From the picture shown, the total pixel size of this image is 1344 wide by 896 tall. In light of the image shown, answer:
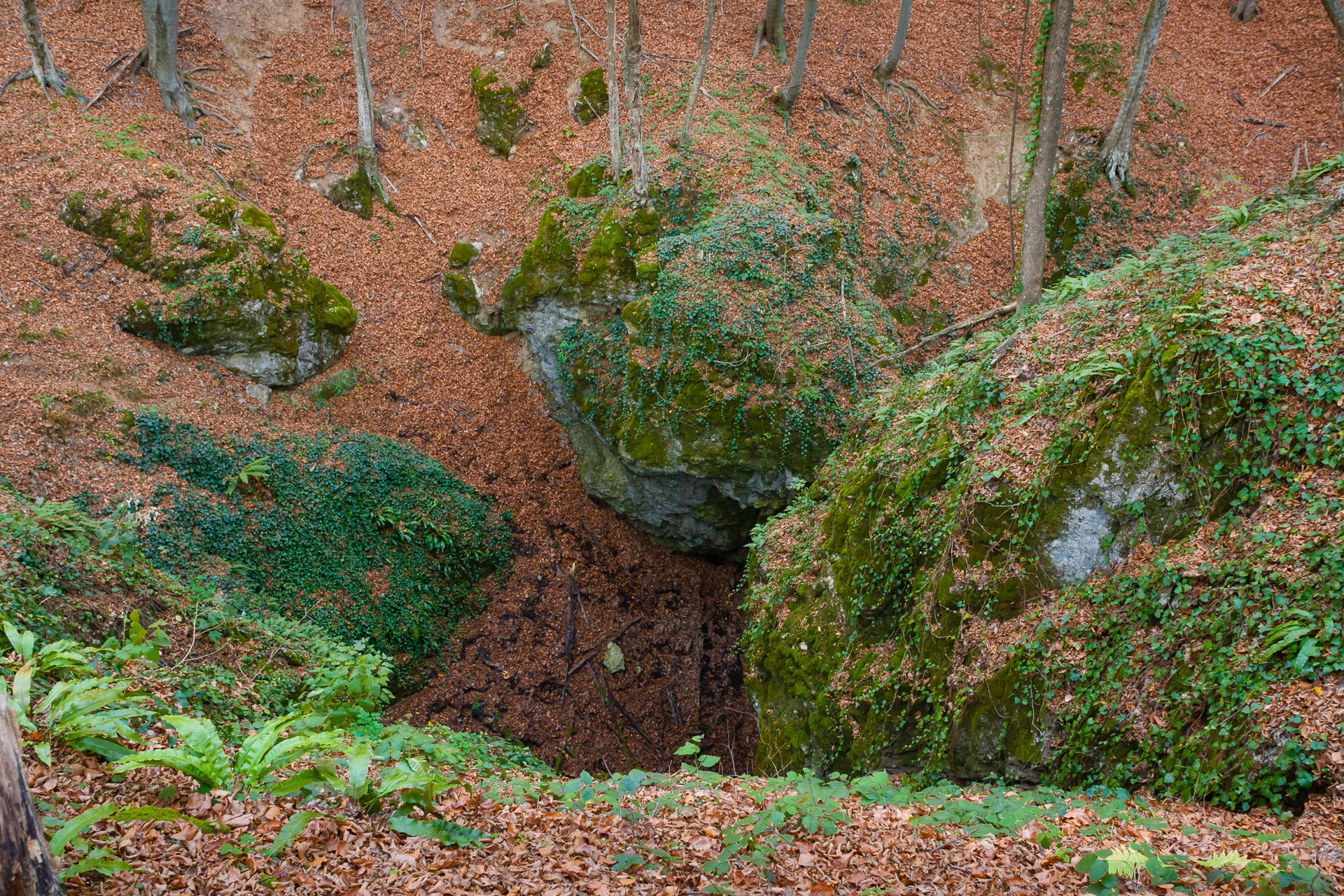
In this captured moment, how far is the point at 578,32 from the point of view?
1620 cm

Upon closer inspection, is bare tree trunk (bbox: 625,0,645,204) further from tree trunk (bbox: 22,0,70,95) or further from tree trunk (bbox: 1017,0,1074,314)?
tree trunk (bbox: 22,0,70,95)

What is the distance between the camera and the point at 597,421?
1180 centimetres

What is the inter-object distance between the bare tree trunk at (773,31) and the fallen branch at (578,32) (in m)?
3.55

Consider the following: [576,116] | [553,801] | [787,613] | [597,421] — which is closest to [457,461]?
[597,421]

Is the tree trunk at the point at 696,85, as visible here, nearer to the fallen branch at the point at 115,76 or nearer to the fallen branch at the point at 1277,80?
the fallen branch at the point at 115,76

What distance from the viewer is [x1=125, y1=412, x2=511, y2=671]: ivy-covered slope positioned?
9.13 meters

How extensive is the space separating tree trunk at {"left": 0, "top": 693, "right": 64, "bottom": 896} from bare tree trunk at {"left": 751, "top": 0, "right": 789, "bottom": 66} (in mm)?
16925

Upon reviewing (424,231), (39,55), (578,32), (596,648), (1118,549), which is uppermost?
(578,32)

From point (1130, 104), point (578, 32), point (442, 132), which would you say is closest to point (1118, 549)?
point (1130, 104)

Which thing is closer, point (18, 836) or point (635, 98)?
point (18, 836)

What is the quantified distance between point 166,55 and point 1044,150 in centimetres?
1455

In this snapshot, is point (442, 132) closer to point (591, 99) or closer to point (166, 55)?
point (591, 99)

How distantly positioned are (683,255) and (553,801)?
895cm

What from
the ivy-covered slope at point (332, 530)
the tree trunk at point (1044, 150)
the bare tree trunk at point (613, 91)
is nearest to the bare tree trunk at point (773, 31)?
the bare tree trunk at point (613, 91)
